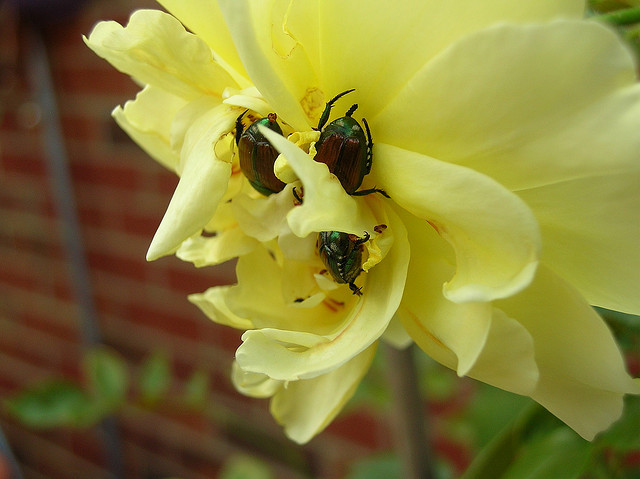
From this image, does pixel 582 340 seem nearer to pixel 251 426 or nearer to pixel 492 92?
pixel 492 92

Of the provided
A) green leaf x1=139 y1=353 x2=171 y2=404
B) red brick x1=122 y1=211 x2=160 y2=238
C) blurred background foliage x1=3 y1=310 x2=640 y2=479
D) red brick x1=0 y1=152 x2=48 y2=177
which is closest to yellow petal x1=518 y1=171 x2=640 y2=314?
blurred background foliage x1=3 y1=310 x2=640 y2=479

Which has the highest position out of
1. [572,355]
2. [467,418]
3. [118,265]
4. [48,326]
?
[572,355]

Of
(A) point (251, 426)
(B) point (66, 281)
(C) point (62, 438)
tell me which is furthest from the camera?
(C) point (62, 438)

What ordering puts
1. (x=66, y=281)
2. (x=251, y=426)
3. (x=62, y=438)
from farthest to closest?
1. (x=62, y=438)
2. (x=66, y=281)
3. (x=251, y=426)

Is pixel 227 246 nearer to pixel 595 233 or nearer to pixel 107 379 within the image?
pixel 595 233

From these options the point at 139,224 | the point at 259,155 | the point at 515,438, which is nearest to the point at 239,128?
the point at 259,155

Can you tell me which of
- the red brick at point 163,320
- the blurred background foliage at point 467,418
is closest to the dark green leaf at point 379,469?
the blurred background foliage at point 467,418

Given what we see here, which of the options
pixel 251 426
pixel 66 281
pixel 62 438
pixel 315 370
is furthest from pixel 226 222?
pixel 62 438
